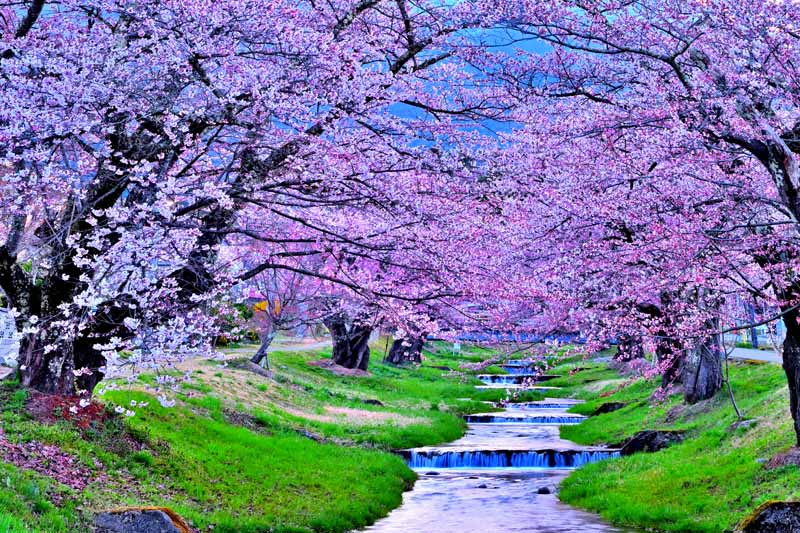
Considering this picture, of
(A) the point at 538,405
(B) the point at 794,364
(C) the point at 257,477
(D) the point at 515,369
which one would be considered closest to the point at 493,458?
(C) the point at 257,477

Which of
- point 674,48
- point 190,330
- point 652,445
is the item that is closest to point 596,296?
point 652,445

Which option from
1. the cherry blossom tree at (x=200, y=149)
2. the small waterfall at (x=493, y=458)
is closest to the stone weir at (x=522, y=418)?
the small waterfall at (x=493, y=458)

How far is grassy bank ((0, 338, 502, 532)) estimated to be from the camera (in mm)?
10609

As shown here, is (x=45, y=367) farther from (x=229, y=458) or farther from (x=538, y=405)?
(x=538, y=405)

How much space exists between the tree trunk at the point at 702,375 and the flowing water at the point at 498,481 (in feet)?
10.8

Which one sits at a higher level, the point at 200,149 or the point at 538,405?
the point at 200,149

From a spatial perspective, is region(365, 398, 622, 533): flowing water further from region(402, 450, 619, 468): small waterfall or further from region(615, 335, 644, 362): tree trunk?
region(615, 335, 644, 362): tree trunk

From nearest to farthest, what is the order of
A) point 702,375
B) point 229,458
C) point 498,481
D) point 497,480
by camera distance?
point 229,458
point 498,481
point 497,480
point 702,375

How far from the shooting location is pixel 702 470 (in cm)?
1620

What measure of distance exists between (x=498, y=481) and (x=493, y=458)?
2.43m

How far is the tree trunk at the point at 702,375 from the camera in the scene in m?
23.0

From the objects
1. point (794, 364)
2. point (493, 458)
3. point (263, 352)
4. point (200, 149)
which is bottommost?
point (493, 458)

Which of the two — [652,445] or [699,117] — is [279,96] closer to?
[699,117]

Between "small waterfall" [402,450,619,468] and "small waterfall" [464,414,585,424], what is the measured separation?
852 cm
